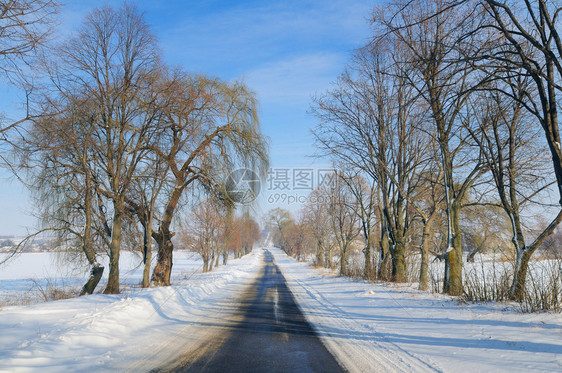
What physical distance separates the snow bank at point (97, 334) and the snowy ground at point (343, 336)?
14mm

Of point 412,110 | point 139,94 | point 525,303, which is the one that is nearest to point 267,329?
point 525,303

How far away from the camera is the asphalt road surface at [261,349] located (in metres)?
4.61

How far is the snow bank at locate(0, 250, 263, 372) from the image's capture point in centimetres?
455

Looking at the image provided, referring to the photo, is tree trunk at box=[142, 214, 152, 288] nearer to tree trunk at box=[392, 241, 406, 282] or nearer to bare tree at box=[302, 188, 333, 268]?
tree trunk at box=[392, 241, 406, 282]

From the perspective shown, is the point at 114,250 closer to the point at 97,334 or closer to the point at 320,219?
the point at 97,334

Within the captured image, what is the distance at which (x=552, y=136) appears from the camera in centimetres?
627

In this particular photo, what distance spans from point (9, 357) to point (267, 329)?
4.32m

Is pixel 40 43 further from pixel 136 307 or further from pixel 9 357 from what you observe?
pixel 136 307

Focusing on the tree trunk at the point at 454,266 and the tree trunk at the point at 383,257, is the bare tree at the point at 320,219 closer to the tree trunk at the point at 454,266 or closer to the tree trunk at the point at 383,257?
the tree trunk at the point at 383,257

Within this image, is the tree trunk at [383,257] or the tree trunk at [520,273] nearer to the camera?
the tree trunk at [520,273]

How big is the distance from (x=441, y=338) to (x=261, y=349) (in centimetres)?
308

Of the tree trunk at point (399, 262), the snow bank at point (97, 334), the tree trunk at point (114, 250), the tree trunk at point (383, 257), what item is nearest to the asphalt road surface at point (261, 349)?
the snow bank at point (97, 334)

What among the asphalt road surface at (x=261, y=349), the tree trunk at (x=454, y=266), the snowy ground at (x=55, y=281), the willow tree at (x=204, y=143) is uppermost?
the willow tree at (x=204, y=143)

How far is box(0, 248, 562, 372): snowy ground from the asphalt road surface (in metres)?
0.28
